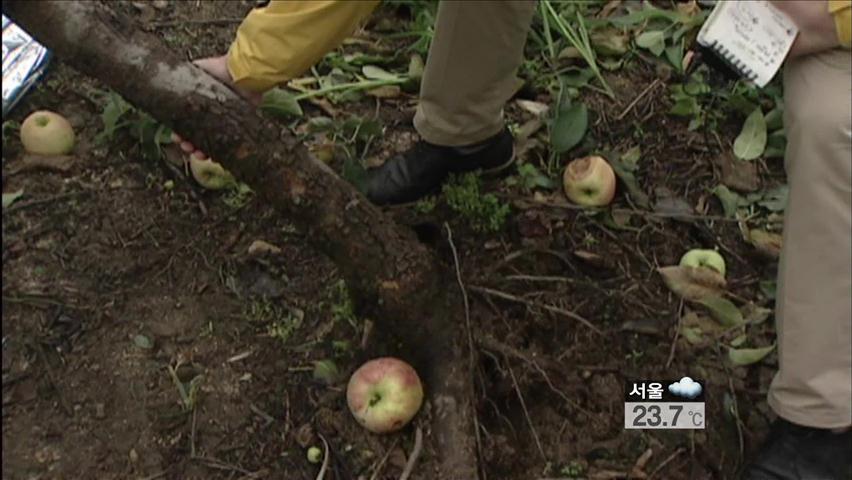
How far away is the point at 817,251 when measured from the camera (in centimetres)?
177

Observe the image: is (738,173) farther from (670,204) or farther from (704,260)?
(704,260)

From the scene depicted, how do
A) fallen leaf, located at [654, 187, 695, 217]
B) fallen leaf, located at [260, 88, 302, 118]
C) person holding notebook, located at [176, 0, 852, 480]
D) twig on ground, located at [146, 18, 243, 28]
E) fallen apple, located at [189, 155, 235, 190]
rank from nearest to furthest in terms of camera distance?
person holding notebook, located at [176, 0, 852, 480], fallen apple, located at [189, 155, 235, 190], fallen leaf, located at [654, 187, 695, 217], fallen leaf, located at [260, 88, 302, 118], twig on ground, located at [146, 18, 243, 28]

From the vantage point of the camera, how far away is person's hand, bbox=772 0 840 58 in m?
1.61

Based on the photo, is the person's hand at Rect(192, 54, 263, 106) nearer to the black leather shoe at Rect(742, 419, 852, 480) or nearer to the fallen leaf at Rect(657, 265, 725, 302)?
the fallen leaf at Rect(657, 265, 725, 302)

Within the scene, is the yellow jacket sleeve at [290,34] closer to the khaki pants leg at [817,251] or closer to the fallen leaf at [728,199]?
the khaki pants leg at [817,251]

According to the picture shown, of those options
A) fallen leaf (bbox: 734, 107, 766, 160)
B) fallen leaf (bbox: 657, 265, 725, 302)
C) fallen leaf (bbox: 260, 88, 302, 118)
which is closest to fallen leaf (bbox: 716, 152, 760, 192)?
fallen leaf (bbox: 734, 107, 766, 160)

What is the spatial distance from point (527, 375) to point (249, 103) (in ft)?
2.43

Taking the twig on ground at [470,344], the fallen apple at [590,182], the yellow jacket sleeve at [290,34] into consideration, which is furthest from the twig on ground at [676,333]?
the yellow jacket sleeve at [290,34]

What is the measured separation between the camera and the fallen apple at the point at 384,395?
73.7 inches

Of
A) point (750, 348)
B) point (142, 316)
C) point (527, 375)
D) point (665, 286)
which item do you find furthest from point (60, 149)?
point (750, 348)

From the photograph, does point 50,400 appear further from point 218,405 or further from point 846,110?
point 846,110

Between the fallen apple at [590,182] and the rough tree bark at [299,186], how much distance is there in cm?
61

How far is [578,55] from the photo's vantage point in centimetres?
285
